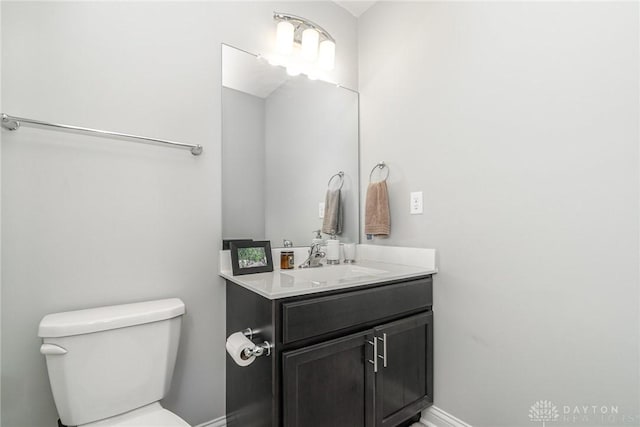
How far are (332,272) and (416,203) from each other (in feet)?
2.04

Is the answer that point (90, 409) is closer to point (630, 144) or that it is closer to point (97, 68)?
point (97, 68)

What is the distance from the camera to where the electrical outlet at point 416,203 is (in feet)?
5.29

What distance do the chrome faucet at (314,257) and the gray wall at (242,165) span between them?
1.07 feet

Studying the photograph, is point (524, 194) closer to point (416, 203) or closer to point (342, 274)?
point (416, 203)

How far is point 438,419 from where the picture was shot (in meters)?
1.49

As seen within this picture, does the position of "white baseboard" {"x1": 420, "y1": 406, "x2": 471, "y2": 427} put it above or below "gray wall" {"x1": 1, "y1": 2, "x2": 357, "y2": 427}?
below

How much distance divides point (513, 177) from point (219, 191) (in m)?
1.39

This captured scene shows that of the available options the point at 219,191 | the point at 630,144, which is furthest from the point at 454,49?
the point at 219,191

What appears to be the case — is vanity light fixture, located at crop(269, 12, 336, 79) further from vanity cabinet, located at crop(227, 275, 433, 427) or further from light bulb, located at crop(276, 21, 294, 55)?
vanity cabinet, located at crop(227, 275, 433, 427)

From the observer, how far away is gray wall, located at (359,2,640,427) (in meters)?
1.00

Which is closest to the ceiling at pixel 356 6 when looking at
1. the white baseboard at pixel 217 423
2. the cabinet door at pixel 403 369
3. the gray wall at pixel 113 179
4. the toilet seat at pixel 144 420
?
the gray wall at pixel 113 179

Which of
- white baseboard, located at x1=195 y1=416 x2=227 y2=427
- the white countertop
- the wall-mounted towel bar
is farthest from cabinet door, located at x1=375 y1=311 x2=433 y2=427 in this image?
the wall-mounted towel bar

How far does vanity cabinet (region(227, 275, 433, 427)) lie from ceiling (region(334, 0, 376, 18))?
185 cm

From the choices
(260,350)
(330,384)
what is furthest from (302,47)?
(330,384)
